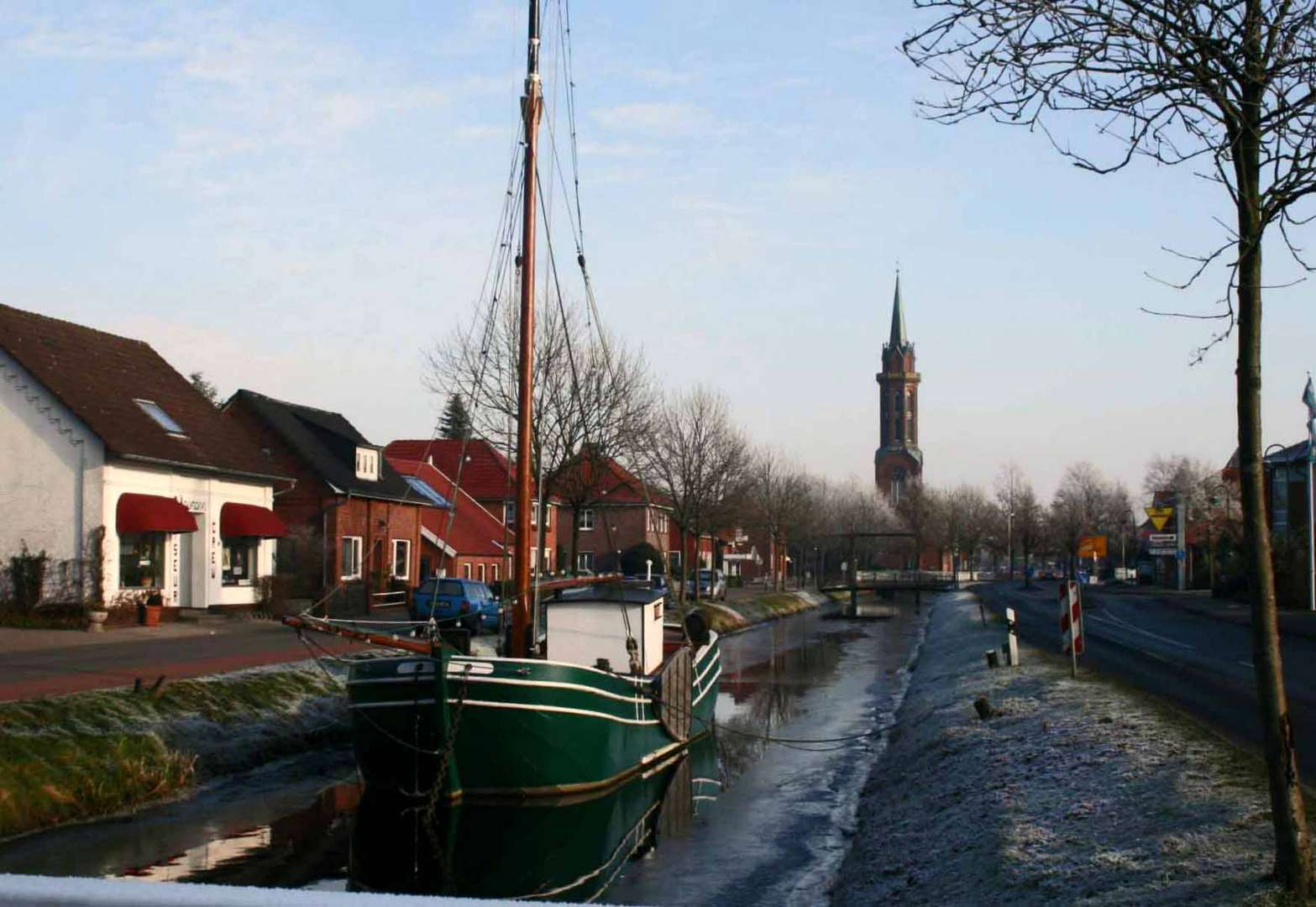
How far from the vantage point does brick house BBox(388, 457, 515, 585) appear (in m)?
52.4

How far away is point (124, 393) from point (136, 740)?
20308mm

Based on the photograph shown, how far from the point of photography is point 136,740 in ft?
54.4

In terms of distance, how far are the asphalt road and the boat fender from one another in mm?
7442

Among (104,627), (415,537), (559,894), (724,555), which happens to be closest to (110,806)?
(559,894)

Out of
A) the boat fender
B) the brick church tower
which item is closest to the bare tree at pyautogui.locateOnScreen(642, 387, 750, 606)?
the boat fender

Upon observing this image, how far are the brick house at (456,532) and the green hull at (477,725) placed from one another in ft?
106

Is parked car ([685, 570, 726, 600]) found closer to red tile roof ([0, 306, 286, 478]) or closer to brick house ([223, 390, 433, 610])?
brick house ([223, 390, 433, 610])

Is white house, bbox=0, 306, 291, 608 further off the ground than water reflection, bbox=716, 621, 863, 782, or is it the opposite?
white house, bbox=0, 306, 291, 608

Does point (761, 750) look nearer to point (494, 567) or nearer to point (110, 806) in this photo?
point (110, 806)

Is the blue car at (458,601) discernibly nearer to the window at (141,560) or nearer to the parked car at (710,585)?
the window at (141,560)

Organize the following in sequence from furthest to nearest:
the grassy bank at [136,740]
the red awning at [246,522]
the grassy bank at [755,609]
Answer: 1. the grassy bank at [755,609]
2. the red awning at [246,522]
3. the grassy bank at [136,740]

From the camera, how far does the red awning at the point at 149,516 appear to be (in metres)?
30.8

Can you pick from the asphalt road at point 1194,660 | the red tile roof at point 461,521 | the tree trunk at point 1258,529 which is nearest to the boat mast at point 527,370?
the asphalt road at point 1194,660

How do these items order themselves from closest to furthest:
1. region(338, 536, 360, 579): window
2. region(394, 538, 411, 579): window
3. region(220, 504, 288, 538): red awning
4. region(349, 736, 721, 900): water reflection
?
region(349, 736, 721, 900): water reflection < region(220, 504, 288, 538): red awning < region(338, 536, 360, 579): window < region(394, 538, 411, 579): window
